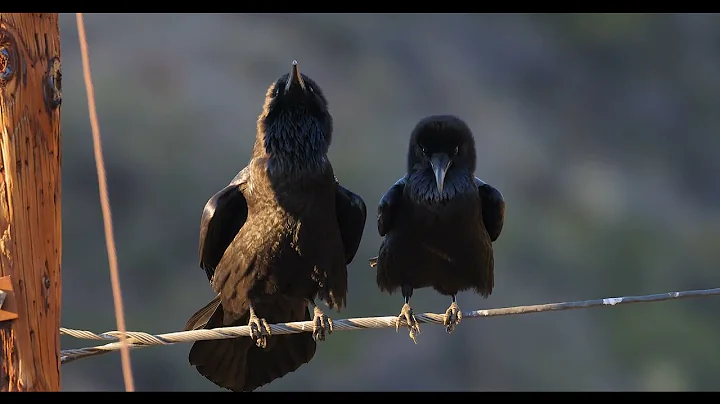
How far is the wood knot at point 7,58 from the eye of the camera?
4488 mm

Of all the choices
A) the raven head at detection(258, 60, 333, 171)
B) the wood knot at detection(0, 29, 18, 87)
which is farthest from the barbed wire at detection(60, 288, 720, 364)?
the wood knot at detection(0, 29, 18, 87)

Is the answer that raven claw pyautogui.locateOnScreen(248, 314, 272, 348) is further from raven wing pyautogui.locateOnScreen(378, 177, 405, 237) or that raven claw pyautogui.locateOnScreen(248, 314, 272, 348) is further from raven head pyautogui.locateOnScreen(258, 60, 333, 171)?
raven wing pyautogui.locateOnScreen(378, 177, 405, 237)

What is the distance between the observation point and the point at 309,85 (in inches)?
259

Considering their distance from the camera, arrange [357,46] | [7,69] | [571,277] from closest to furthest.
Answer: [7,69]
[571,277]
[357,46]

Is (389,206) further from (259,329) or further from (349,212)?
(259,329)

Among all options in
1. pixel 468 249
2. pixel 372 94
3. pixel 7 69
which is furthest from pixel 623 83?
pixel 7 69

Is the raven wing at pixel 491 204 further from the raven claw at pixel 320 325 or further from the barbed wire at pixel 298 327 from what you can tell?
the raven claw at pixel 320 325

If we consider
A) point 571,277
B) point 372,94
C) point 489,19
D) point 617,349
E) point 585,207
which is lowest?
point 617,349

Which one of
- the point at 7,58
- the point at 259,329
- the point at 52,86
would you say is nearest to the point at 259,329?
the point at 259,329

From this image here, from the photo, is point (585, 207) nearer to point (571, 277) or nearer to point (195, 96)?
point (571, 277)

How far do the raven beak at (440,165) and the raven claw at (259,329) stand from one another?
1.32 metres

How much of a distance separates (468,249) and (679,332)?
65.5 feet

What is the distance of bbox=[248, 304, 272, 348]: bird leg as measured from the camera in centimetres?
636

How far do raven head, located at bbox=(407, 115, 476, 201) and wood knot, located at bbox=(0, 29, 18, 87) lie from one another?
9.59 ft
